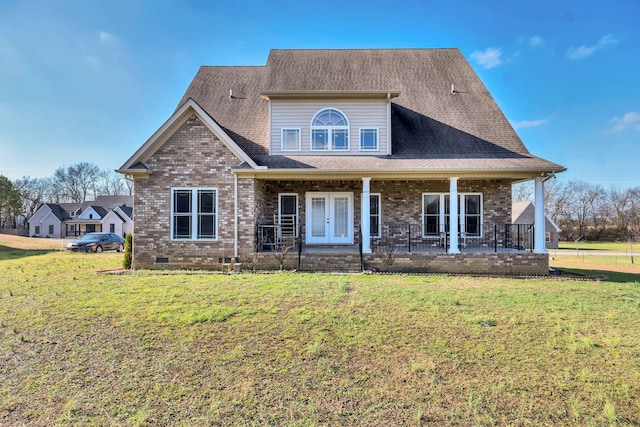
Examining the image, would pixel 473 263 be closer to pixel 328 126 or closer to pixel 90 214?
pixel 328 126

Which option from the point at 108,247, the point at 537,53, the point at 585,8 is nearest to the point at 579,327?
the point at 585,8

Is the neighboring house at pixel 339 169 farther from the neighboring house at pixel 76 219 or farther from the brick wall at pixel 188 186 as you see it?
the neighboring house at pixel 76 219

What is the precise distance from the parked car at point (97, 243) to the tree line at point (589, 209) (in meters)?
49.3

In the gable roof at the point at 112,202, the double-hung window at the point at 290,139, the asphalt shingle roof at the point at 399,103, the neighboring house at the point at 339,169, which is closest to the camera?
the neighboring house at the point at 339,169

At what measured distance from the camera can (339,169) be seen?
11492 mm

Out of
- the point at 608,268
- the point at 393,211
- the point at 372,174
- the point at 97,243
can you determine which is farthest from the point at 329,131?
the point at 97,243

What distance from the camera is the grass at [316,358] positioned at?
11.2 feet

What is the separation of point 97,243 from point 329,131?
1936 centimetres

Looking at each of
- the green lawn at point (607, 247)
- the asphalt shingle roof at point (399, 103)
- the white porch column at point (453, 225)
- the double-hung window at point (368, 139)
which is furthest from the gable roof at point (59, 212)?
the green lawn at point (607, 247)

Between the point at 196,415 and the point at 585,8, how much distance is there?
16375 millimetres

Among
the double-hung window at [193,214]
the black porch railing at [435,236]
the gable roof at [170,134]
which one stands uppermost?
the gable roof at [170,134]

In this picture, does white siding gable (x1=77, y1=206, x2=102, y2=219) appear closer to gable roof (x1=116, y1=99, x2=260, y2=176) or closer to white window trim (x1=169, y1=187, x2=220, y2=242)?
Result: gable roof (x1=116, y1=99, x2=260, y2=176)

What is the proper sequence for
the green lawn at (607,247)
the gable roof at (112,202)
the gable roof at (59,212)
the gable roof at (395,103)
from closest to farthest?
the gable roof at (395,103) < the green lawn at (607,247) < the gable roof at (59,212) < the gable roof at (112,202)

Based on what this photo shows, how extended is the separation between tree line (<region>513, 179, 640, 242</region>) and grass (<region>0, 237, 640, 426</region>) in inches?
1803
